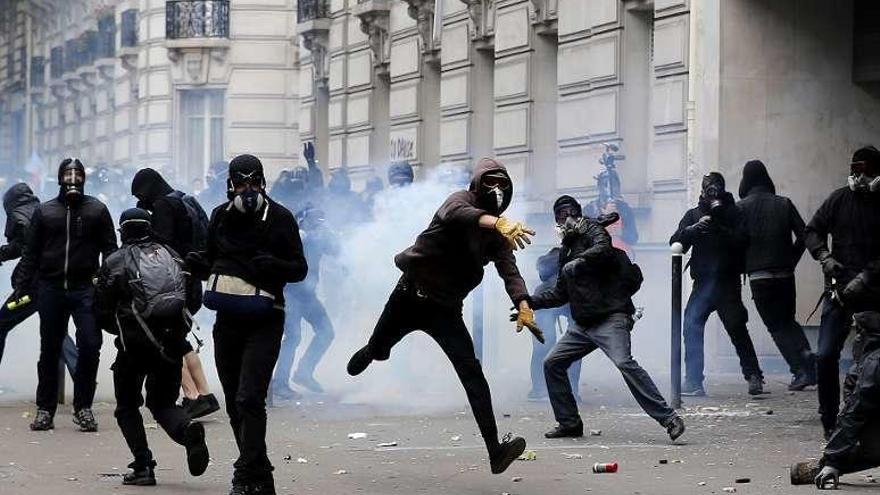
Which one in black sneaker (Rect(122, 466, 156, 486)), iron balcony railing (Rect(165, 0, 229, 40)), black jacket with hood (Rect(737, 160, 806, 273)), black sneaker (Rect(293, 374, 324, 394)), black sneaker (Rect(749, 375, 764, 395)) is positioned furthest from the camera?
iron balcony railing (Rect(165, 0, 229, 40))

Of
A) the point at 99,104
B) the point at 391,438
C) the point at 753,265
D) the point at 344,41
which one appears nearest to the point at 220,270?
the point at 391,438

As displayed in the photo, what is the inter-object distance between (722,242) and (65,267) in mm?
5197

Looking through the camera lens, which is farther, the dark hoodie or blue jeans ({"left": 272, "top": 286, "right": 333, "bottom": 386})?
blue jeans ({"left": 272, "top": 286, "right": 333, "bottom": 386})

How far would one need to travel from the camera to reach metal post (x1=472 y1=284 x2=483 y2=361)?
16297mm

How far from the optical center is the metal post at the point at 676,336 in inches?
566

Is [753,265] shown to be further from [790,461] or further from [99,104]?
[99,104]

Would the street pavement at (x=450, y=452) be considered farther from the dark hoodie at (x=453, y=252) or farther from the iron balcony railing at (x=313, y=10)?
the iron balcony railing at (x=313, y=10)

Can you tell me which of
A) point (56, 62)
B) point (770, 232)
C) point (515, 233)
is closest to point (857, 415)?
point (515, 233)

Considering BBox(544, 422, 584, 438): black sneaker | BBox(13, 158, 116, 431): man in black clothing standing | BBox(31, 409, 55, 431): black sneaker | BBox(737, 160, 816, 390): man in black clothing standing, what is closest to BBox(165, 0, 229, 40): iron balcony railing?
BBox(737, 160, 816, 390): man in black clothing standing

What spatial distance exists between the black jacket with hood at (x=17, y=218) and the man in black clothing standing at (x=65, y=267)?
1.50 metres

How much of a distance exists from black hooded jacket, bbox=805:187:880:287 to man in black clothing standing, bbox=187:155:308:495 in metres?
3.45

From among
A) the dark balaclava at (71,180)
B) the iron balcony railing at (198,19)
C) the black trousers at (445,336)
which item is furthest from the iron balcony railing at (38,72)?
the black trousers at (445,336)

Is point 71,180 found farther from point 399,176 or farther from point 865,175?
point 399,176

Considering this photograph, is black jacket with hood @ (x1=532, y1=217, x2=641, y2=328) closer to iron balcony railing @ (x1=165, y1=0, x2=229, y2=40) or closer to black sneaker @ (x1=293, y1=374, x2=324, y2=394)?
black sneaker @ (x1=293, y1=374, x2=324, y2=394)
